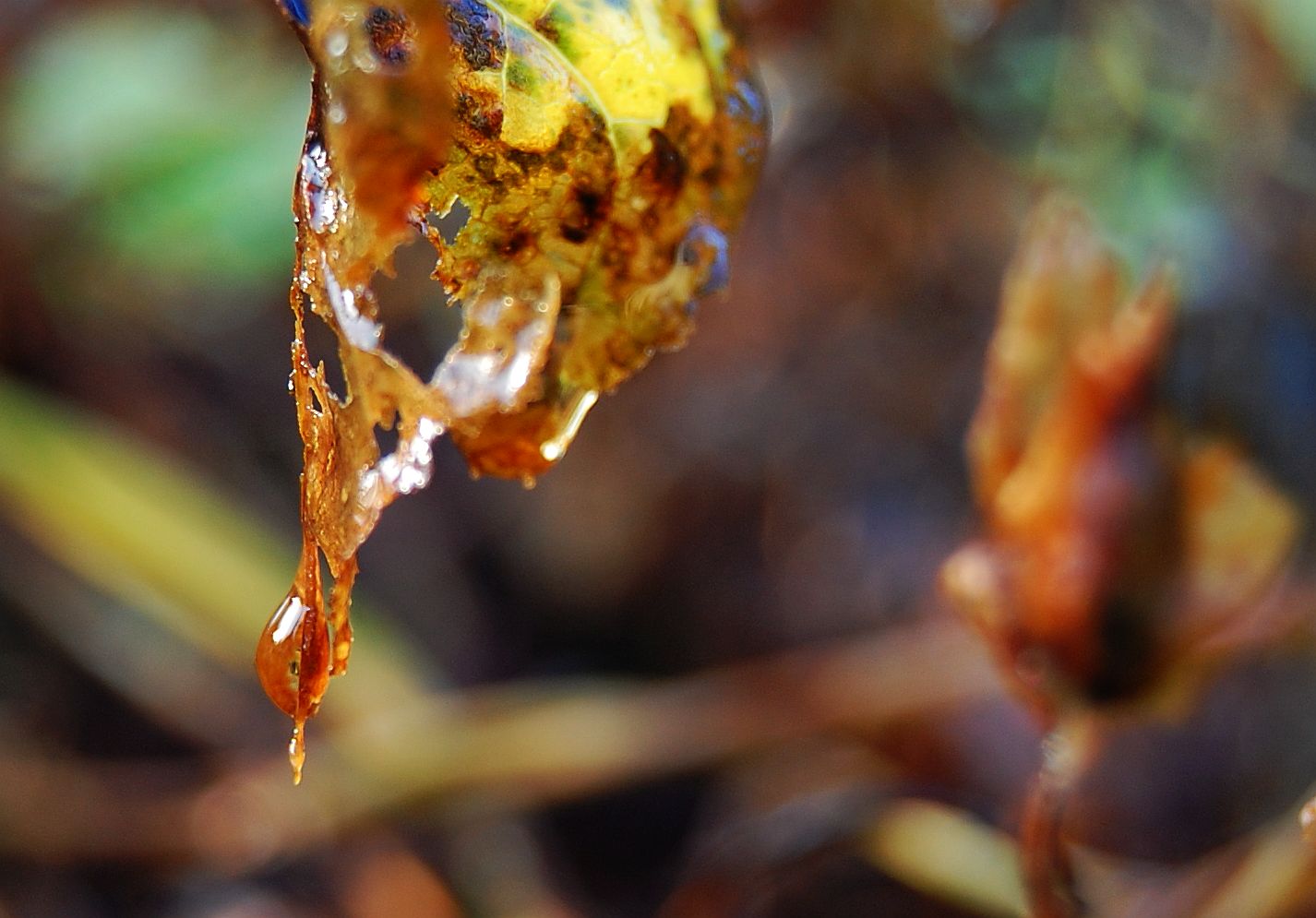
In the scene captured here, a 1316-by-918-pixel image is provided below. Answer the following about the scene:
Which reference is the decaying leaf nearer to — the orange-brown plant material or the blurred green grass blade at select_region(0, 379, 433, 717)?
the orange-brown plant material

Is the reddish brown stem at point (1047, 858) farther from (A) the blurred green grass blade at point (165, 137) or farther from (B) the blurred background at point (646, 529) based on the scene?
(A) the blurred green grass blade at point (165, 137)

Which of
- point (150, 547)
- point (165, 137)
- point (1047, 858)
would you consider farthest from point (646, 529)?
point (1047, 858)

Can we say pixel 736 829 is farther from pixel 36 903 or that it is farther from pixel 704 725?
pixel 36 903

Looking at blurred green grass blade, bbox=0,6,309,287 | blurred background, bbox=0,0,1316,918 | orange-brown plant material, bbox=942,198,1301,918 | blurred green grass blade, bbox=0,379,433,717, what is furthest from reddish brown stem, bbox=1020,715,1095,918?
blurred green grass blade, bbox=0,6,309,287

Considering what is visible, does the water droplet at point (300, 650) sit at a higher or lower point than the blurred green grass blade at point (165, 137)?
higher

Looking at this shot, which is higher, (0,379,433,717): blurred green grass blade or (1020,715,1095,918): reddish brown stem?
(1020,715,1095,918): reddish brown stem

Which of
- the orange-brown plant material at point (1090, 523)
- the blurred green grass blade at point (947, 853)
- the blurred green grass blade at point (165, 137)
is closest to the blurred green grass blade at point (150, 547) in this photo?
the blurred green grass blade at point (165, 137)

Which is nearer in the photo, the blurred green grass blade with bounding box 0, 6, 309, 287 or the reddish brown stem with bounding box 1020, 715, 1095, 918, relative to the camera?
the reddish brown stem with bounding box 1020, 715, 1095, 918

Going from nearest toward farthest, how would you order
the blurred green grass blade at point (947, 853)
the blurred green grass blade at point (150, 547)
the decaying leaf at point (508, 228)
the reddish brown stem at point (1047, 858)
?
1. the decaying leaf at point (508, 228)
2. the reddish brown stem at point (1047, 858)
3. the blurred green grass blade at point (947, 853)
4. the blurred green grass blade at point (150, 547)
